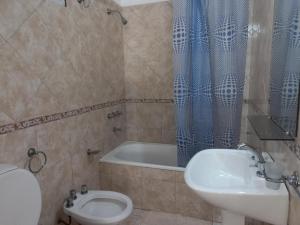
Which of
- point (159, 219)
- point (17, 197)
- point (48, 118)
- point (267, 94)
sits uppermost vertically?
point (267, 94)

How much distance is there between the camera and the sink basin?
39.2 inches

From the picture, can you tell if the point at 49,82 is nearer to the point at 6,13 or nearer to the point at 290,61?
the point at 6,13

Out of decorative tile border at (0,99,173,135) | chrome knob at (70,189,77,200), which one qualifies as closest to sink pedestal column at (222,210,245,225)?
chrome knob at (70,189,77,200)

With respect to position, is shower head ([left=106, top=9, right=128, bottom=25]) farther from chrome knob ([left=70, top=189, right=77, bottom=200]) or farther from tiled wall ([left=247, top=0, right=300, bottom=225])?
chrome knob ([left=70, top=189, right=77, bottom=200])

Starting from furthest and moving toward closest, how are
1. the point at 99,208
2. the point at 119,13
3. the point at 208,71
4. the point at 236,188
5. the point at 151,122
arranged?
the point at 151,122
the point at 119,13
the point at 208,71
the point at 99,208
the point at 236,188

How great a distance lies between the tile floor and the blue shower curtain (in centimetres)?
53

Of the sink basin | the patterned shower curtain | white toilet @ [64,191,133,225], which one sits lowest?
white toilet @ [64,191,133,225]

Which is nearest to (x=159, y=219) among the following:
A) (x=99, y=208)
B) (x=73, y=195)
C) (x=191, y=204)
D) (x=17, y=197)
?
(x=191, y=204)

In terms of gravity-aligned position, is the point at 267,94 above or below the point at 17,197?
above

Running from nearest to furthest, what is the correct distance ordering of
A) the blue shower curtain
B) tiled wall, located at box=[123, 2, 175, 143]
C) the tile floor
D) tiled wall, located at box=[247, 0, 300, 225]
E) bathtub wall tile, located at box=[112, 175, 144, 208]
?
tiled wall, located at box=[247, 0, 300, 225] → the blue shower curtain → the tile floor → bathtub wall tile, located at box=[112, 175, 144, 208] → tiled wall, located at box=[123, 2, 175, 143]

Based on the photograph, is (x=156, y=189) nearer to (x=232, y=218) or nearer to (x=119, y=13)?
(x=232, y=218)

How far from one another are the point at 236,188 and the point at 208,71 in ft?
4.08

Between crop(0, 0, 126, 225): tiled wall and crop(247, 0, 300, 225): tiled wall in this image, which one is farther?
crop(0, 0, 126, 225): tiled wall

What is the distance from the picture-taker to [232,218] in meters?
1.28
